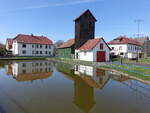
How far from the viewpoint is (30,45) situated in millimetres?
49000

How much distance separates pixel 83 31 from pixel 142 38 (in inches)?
1705

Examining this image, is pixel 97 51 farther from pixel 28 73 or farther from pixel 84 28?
pixel 28 73

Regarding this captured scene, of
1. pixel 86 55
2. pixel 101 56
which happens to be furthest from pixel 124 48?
pixel 86 55

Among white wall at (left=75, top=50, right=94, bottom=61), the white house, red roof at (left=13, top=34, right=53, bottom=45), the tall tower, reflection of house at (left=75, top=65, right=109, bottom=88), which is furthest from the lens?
red roof at (left=13, top=34, right=53, bottom=45)

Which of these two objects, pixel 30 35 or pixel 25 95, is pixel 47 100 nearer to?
pixel 25 95

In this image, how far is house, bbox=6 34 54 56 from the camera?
46709mm

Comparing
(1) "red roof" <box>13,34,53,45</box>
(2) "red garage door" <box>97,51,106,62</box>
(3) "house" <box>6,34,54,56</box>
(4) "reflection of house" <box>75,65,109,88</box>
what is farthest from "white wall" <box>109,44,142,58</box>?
(4) "reflection of house" <box>75,65,109,88</box>

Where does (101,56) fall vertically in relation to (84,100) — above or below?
above

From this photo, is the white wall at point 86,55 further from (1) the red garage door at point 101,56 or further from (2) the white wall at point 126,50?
(2) the white wall at point 126,50

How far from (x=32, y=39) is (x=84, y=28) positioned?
80.3 ft

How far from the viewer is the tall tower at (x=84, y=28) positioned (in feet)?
112

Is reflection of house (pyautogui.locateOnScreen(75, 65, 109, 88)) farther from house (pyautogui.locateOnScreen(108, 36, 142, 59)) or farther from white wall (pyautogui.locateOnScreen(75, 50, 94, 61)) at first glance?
house (pyautogui.locateOnScreen(108, 36, 142, 59))

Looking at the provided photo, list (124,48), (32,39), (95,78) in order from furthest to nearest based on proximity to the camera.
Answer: (32,39) < (124,48) < (95,78)

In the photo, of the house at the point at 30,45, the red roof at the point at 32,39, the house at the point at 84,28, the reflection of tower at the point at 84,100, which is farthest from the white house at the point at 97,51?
the red roof at the point at 32,39
